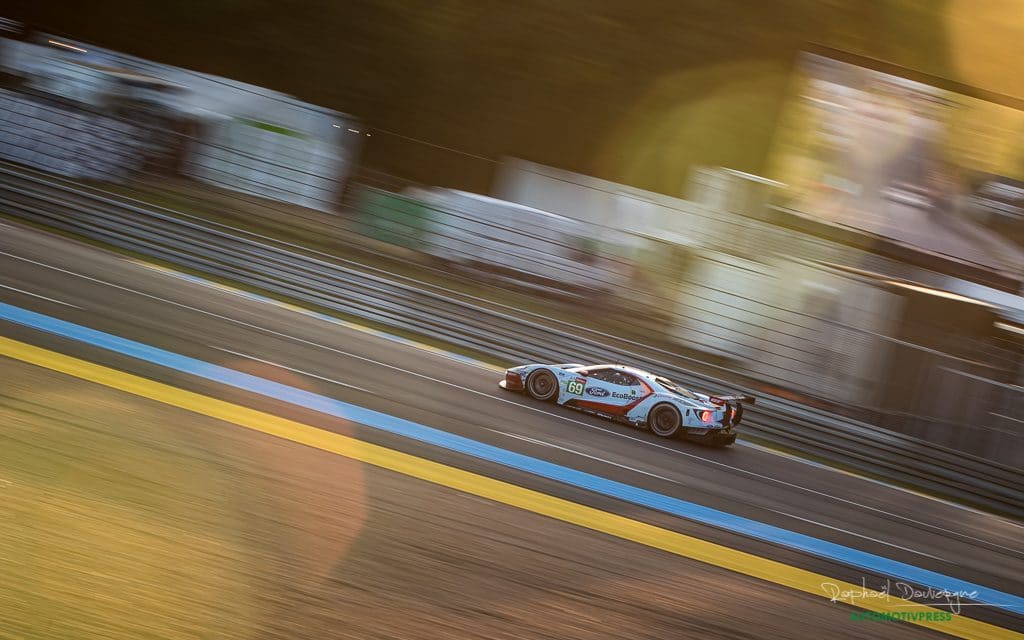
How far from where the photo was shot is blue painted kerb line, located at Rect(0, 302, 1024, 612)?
7688mm

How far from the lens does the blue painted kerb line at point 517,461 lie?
7688mm

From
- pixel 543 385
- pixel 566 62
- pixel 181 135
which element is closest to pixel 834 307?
pixel 543 385

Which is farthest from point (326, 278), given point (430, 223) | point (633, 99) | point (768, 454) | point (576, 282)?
point (633, 99)

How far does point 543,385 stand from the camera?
11.6m

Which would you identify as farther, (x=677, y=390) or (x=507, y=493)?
(x=677, y=390)

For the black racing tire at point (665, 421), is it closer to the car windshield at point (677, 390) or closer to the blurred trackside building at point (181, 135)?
the car windshield at point (677, 390)

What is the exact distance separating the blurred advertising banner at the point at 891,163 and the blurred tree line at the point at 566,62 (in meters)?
4.72

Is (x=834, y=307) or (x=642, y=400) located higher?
(x=834, y=307)

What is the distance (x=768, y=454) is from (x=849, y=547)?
4.27 meters

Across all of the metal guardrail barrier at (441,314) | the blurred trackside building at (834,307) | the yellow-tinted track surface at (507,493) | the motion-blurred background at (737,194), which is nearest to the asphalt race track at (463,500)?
the yellow-tinted track surface at (507,493)

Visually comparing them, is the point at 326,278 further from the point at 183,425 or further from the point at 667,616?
the point at 667,616

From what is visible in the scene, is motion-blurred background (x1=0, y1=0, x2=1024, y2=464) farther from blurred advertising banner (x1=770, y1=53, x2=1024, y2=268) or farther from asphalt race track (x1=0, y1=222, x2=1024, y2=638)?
asphalt race track (x1=0, y1=222, x2=1024, y2=638)

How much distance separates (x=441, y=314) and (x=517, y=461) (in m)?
6.48

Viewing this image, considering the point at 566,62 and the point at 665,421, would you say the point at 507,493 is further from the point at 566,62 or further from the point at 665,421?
the point at 566,62
